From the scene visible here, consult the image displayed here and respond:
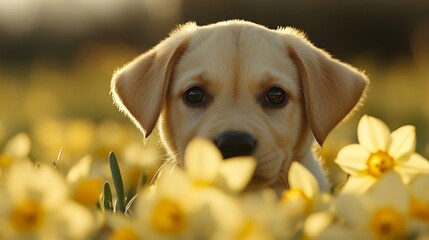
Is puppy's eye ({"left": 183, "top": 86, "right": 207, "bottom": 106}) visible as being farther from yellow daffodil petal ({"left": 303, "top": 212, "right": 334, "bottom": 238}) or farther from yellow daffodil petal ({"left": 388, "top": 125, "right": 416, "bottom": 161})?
yellow daffodil petal ({"left": 303, "top": 212, "right": 334, "bottom": 238})

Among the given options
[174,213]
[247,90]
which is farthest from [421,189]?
[247,90]

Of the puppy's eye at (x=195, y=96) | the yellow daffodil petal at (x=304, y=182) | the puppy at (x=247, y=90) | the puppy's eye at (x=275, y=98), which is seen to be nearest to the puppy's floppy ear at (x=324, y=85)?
the puppy at (x=247, y=90)

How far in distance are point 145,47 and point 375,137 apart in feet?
60.5

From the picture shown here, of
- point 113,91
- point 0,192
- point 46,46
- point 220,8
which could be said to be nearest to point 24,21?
point 46,46

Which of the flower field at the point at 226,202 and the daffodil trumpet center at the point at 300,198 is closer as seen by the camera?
the flower field at the point at 226,202

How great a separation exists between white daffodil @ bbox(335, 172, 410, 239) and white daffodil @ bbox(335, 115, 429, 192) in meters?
0.54

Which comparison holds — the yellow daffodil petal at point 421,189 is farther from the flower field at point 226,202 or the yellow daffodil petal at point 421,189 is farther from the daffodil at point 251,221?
the daffodil at point 251,221

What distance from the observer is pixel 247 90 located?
4.90 m

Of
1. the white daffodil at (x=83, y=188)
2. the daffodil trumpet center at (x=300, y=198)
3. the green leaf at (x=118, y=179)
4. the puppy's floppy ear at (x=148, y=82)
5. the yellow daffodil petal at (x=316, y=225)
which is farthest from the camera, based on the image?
the puppy's floppy ear at (x=148, y=82)

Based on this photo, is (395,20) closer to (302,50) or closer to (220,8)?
(220,8)

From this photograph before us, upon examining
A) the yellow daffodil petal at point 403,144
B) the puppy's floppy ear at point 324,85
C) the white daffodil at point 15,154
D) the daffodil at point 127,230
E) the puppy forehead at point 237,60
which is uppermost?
the daffodil at point 127,230

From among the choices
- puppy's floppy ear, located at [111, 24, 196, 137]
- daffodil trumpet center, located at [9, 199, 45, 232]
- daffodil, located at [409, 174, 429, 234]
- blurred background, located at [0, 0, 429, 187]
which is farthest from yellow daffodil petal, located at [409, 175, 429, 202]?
blurred background, located at [0, 0, 429, 187]

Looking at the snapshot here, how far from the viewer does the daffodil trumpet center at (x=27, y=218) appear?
1.99m

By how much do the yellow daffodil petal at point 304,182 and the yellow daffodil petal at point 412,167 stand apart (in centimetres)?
45
